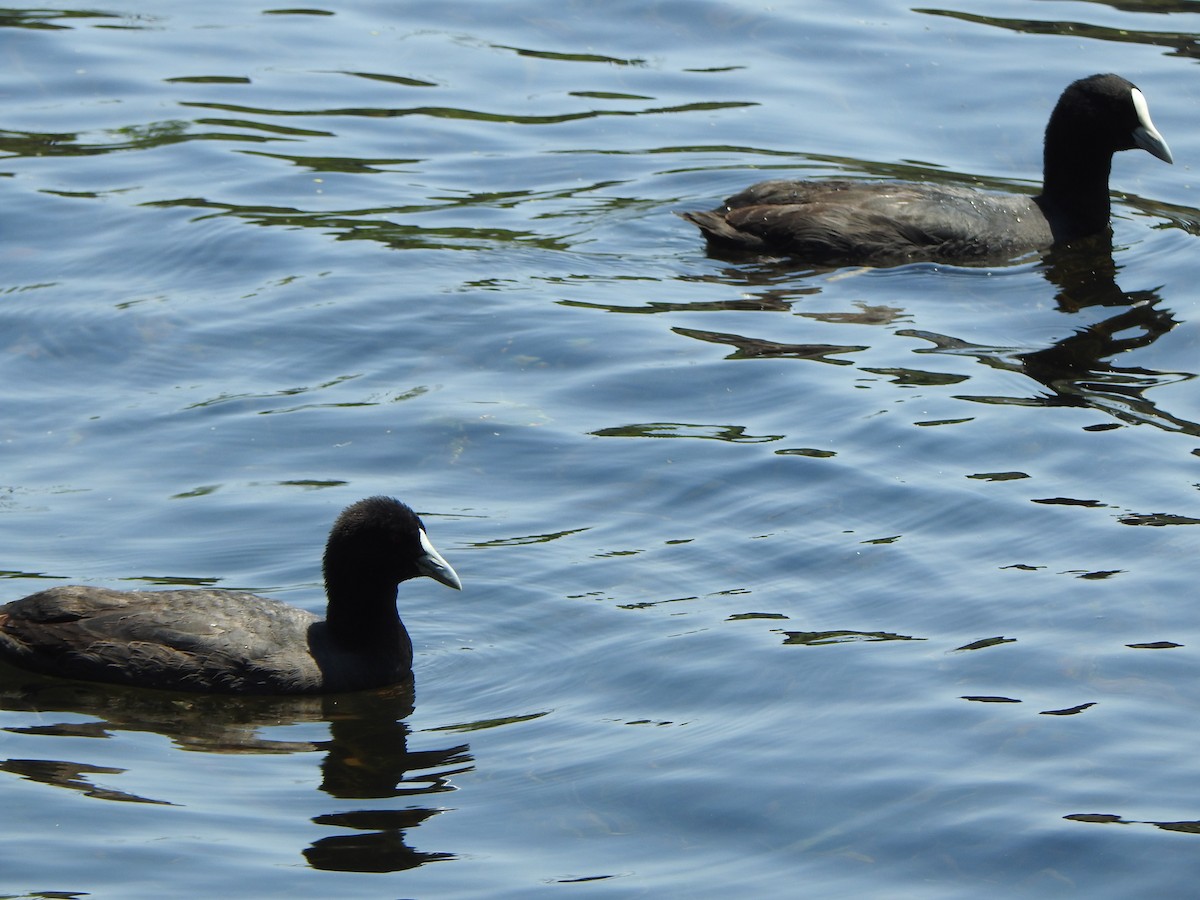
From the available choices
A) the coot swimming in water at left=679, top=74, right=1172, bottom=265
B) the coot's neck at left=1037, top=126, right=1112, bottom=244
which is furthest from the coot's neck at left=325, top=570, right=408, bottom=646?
the coot's neck at left=1037, top=126, right=1112, bottom=244

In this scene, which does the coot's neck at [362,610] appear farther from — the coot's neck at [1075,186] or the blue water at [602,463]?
the coot's neck at [1075,186]

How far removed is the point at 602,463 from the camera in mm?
10898

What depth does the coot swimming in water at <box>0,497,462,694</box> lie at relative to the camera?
29.3ft

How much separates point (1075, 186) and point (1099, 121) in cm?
50

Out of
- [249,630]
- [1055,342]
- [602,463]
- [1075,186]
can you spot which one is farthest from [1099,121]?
[249,630]

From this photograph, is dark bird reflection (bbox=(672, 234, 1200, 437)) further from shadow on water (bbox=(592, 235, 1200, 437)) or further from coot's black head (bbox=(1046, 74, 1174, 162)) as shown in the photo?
coot's black head (bbox=(1046, 74, 1174, 162))

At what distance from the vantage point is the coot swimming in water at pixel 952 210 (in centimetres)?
1373

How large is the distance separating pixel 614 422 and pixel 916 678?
3011mm

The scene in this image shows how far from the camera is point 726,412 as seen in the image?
11586 millimetres

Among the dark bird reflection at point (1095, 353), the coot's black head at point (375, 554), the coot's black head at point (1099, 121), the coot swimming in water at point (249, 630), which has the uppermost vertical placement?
the coot's black head at point (1099, 121)

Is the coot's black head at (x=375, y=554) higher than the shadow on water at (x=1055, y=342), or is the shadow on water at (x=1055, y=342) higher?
the shadow on water at (x=1055, y=342)

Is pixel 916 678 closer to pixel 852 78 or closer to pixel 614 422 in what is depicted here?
pixel 614 422

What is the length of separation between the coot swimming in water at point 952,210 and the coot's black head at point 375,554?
17.4ft

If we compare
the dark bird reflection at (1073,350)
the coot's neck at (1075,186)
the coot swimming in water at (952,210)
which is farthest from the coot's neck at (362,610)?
the coot's neck at (1075,186)
